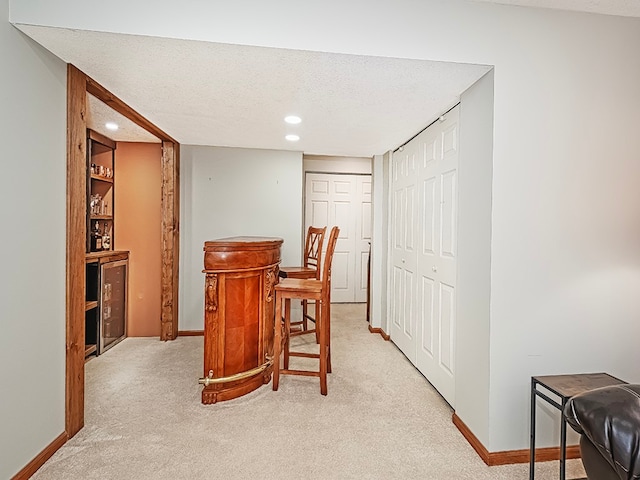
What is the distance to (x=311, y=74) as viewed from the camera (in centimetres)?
202

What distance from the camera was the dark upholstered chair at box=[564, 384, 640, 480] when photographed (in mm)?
936

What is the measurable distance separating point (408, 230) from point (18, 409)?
301 cm

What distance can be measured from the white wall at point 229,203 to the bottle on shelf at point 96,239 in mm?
808

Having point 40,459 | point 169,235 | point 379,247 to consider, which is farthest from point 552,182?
point 169,235

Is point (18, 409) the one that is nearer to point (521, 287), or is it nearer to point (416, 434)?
point (416, 434)

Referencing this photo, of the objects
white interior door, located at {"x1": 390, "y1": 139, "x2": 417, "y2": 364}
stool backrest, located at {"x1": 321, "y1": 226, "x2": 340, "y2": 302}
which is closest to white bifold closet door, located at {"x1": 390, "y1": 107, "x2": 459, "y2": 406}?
white interior door, located at {"x1": 390, "y1": 139, "x2": 417, "y2": 364}

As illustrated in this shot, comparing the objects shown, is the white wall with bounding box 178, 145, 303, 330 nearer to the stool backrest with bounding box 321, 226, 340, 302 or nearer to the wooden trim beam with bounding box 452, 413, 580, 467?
the stool backrest with bounding box 321, 226, 340, 302

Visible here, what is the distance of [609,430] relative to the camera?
977mm

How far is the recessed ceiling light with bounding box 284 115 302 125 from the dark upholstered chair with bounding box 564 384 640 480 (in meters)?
2.47

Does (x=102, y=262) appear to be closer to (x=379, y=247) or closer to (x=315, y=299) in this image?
(x=315, y=299)

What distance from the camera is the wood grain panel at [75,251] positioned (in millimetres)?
2072

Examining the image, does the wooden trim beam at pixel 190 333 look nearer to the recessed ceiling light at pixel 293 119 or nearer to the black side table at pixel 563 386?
the recessed ceiling light at pixel 293 119

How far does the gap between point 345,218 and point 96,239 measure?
3636mm

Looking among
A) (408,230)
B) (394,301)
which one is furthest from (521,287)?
(394,301)
